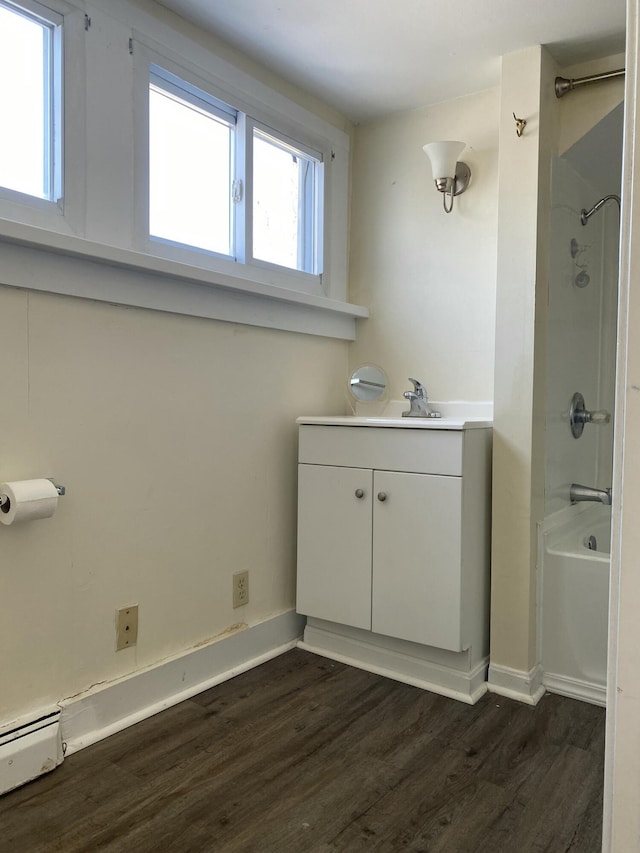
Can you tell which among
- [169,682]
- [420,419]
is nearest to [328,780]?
[169,682]

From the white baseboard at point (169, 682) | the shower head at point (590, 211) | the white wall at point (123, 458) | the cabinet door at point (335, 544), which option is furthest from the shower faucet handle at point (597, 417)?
the white baseboard at point (169, 682)

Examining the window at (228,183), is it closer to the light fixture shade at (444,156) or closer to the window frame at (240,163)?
the window frame at (240,163)

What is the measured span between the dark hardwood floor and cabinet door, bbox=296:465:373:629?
0.30 meters

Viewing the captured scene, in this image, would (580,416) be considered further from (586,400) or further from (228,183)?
(228,183)

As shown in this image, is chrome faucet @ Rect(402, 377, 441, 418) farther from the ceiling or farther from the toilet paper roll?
the toilet paper roll

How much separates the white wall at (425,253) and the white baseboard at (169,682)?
1053mm

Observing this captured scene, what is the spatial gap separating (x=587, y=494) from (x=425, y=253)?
1.10 metres

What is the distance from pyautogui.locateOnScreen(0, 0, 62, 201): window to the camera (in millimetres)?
1581

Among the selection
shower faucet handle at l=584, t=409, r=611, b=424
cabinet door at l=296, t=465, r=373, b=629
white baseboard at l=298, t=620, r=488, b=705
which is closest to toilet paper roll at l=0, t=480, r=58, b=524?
cabinet door at l=296, t=465, r=373, b=629

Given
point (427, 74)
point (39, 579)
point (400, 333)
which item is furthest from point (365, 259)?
point (39, 579)

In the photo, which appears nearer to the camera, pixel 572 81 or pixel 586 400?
pixel 572 81

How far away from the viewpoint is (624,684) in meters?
0.49

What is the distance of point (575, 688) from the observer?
2051mm

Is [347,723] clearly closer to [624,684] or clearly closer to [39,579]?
[39,579]
